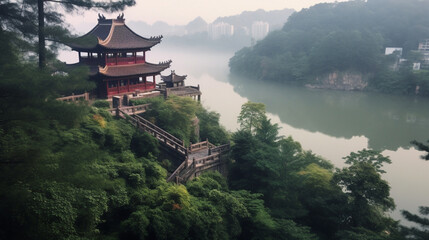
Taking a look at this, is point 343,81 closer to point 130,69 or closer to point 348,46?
point 348,46

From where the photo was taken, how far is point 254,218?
11086 millimetres

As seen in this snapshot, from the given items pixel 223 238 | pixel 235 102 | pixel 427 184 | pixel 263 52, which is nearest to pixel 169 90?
pixel 223 238

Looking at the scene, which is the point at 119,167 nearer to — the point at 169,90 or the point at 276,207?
the point at 276,207

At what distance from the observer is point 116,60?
20.1 meters

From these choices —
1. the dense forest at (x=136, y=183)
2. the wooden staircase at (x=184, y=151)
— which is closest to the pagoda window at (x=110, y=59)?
the dense forest at (x=136, y=183)

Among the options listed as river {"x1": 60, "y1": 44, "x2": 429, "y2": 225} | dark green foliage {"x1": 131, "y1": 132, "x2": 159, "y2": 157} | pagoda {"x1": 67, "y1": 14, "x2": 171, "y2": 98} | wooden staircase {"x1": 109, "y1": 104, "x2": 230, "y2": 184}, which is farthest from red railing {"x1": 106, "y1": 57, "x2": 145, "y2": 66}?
river {"x1": 60, "y1": 44, "x2": 429, "y2": 225}

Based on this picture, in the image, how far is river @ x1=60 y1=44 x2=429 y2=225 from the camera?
21.6 meters

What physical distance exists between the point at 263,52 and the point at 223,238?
82.9 meters

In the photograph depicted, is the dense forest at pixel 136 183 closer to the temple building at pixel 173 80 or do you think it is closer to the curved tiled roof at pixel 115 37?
the curved tiled roof at pixel 115 37

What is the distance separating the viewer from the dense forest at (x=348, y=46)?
206 feet

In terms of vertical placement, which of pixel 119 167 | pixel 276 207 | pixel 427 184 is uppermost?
pixel 119 167

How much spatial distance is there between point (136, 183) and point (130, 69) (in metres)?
12.0

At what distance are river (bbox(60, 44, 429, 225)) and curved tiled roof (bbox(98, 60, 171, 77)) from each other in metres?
9.16

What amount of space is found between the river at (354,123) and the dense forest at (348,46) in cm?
695
